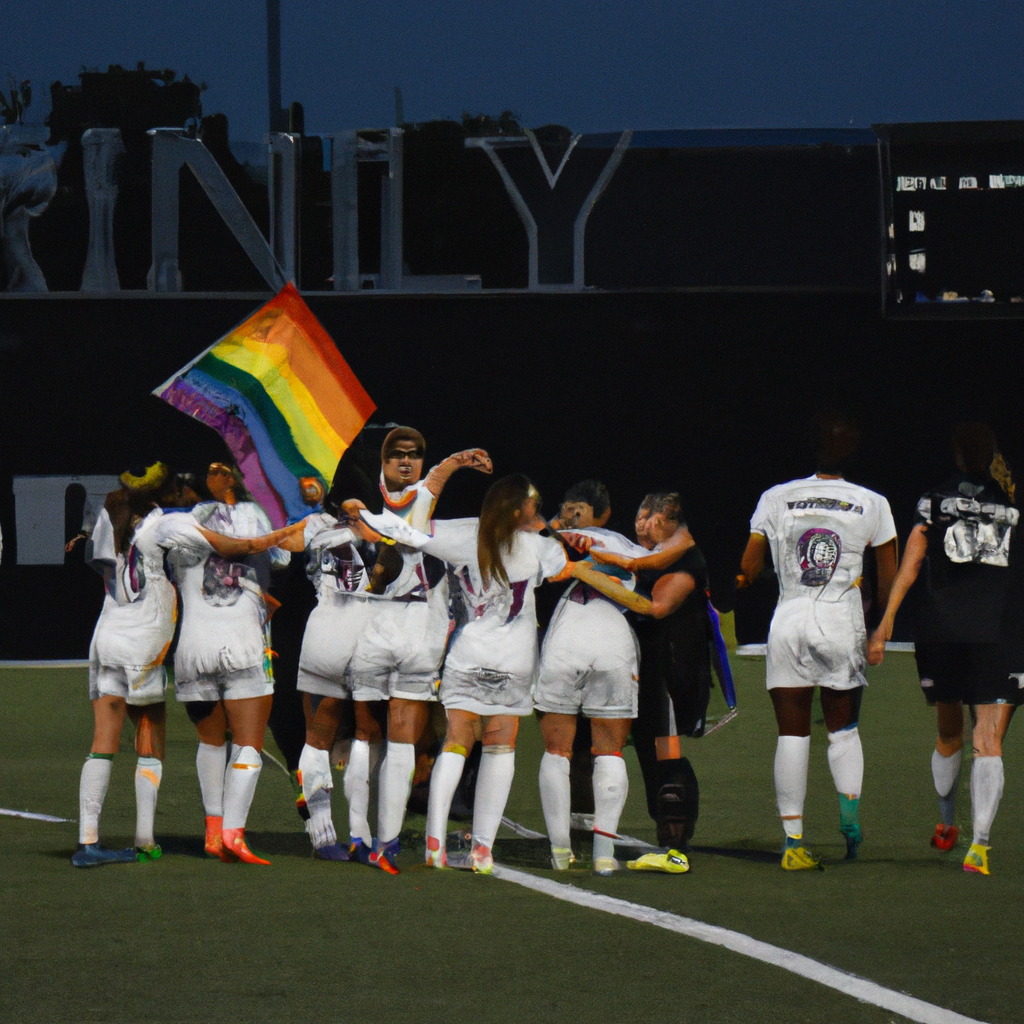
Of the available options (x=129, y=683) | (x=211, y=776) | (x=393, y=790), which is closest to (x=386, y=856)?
(x=393, y=790)

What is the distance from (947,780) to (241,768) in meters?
3.20

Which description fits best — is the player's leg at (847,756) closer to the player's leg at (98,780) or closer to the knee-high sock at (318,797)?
the knee-high sock at (318,797)

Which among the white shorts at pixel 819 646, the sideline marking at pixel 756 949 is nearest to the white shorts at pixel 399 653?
the sideline marking at pixel 756 949

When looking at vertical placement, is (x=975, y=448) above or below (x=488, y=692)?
above

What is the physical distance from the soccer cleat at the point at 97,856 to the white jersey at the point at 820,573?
2.89 m

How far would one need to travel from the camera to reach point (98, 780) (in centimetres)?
718

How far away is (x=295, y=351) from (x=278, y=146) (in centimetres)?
1243

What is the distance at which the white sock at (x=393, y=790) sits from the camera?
701 cm

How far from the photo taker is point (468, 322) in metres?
18.9

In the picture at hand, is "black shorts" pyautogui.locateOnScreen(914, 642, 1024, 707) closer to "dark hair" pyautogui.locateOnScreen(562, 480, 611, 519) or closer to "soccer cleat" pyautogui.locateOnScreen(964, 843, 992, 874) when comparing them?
"soccer cleat" pyautogui.locateOnScreen(964, 843, 992, 874)

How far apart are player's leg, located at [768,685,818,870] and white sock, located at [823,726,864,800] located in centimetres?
16

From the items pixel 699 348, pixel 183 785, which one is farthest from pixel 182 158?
pixel 183 785

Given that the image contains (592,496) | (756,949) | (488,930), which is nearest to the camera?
(756,949)

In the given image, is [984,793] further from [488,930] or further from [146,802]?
[146,802]
